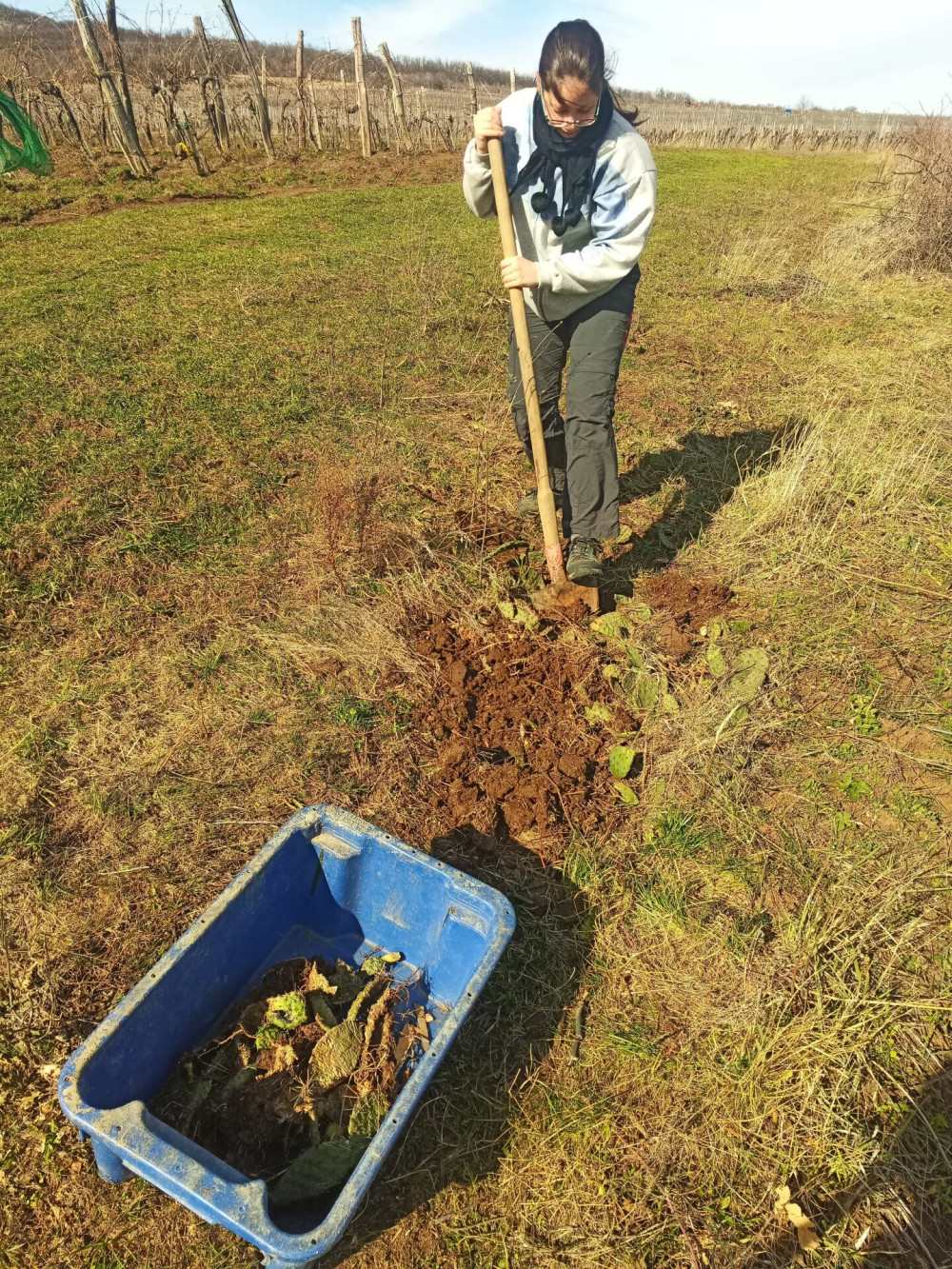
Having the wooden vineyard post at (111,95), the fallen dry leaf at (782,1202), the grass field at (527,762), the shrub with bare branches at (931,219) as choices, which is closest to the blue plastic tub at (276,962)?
the grass field at (527,762)

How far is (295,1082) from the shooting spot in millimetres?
1644

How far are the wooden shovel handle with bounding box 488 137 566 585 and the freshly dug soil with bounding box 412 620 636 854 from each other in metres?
0.36

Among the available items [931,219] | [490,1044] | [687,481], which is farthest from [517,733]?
[931,219]

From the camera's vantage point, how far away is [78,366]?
16.2 feet

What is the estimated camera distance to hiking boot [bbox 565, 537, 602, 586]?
9.99 ft

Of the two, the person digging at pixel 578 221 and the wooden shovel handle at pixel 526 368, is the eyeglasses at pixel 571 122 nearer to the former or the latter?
the person digging at pixel 578 221

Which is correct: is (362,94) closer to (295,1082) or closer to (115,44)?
(115,44)

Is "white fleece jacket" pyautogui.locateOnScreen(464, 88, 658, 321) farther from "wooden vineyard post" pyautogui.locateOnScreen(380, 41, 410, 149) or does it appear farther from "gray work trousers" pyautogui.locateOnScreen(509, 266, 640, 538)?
"wooden vineyard post" pyautogui.locateOnScreen(380, 41, 410, 149)

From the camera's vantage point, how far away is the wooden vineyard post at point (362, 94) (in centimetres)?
1377

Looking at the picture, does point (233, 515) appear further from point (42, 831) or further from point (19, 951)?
point (19, 951)

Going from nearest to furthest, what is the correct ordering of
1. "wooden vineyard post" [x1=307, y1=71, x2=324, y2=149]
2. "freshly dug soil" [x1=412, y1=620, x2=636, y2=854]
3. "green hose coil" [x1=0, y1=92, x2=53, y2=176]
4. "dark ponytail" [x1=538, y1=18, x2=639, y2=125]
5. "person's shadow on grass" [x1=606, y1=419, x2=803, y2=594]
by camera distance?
"dark ponytail" [x1=538, y1=18, x2=639, y2=125] → "freshly dug soil" [x1=412, y1=620, x2=636, y2=854] → "person's shadow on grass" [x1=606, y1=419, x2=803, y2=594] → "green hose coil" [x1=0, y1=92, x2=53, y2=176] → "wooden vineyard post" [x1=307, y1=71, x2=324, y2=149]

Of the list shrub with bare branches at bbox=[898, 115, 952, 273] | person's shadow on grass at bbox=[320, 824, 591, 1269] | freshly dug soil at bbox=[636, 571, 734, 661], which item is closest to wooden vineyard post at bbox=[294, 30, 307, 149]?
shrub with bare branches at bbox=[898, 115, 952, 273]

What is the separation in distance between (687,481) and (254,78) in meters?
13.0

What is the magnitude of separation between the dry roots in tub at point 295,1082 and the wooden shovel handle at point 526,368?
1793 millimetres
